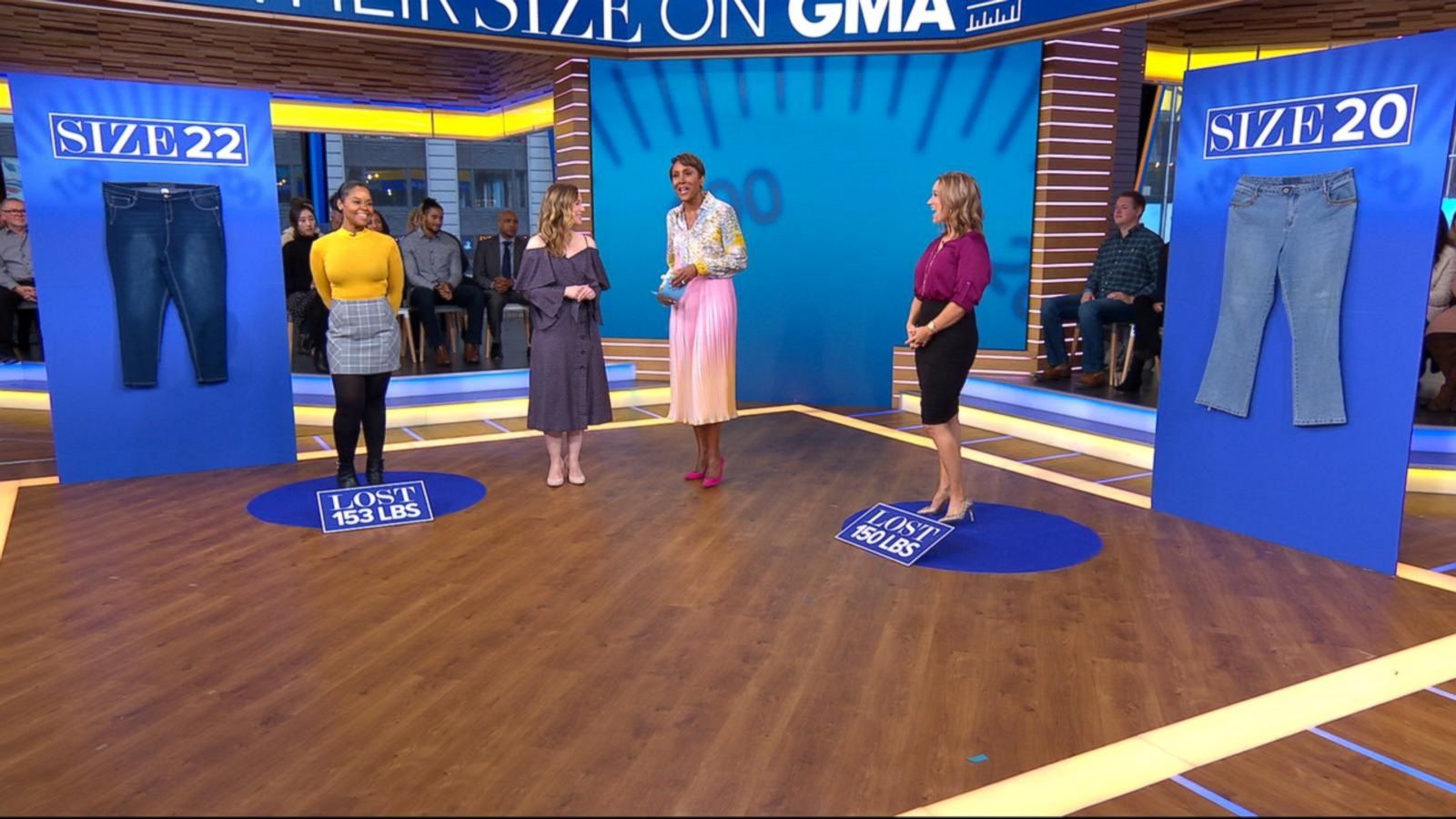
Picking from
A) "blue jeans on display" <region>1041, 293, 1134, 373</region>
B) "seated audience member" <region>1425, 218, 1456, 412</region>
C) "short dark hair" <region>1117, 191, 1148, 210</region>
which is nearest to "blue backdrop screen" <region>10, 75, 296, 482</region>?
"blue jeans on display" <region>1041, 293, 1134, 373</region>

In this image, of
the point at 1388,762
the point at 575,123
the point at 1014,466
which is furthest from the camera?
the point at 575,123

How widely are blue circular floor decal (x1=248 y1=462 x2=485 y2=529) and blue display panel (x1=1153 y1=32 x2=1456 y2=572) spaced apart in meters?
3.38

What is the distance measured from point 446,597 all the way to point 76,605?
1.26 meters

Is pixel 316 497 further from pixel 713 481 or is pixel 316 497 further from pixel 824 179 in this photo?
pixel 824 179

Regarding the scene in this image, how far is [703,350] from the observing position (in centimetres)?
483

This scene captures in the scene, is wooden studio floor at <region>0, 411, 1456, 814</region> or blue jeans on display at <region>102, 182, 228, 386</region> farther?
blue jeans on display at <region>102, 182, 228, 386</region>

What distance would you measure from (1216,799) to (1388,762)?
535 mm

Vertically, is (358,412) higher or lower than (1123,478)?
higher

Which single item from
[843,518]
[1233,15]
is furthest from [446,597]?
[1233,15]

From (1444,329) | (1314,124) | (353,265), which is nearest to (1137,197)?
(1444,329)

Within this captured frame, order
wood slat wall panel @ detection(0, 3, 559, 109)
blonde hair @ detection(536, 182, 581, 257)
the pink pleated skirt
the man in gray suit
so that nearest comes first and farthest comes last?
blonde hair @ detection(536, 182, 581, 257) < the pink pleated skirt < wood slat wall panel @ detection(0, 3, 559, 109) < the man in gray suit

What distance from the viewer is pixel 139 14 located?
6.04 meters

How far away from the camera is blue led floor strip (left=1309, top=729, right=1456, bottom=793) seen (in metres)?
2.31

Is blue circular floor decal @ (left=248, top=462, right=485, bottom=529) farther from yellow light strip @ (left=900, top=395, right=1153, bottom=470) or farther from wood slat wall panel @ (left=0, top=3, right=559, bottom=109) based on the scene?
yellow light strip @ (left=900, top=395, right=1153, bottom=470)
